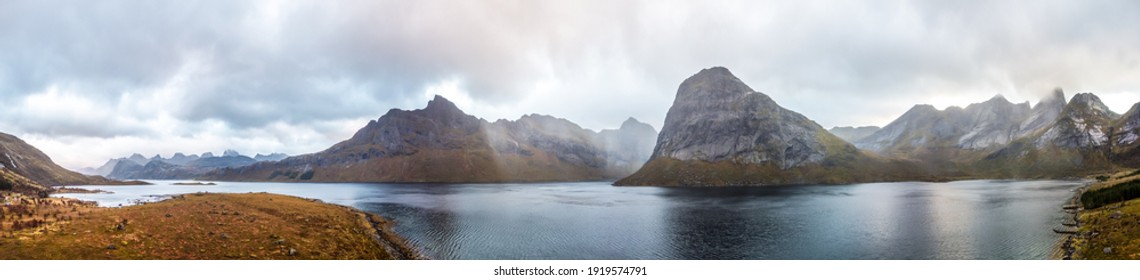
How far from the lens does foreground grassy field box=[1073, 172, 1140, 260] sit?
2824 cm

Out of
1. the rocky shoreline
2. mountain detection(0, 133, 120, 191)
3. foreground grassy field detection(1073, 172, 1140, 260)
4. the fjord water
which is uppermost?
mountain detection(0, 133, 120, 191)

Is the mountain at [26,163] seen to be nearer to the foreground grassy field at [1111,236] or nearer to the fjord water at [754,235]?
the fjord water at [754,235]

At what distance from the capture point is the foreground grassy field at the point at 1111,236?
2824 centimetres

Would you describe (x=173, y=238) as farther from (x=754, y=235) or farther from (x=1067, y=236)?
(x=1067, y=236)

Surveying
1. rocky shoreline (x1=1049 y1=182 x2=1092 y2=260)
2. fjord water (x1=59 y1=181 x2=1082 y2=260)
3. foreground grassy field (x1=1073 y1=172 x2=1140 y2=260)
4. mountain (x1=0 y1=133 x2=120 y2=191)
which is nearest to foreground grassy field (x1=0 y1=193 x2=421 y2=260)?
fjord water (x1=59 y1=181 x2=1082 y2=260)

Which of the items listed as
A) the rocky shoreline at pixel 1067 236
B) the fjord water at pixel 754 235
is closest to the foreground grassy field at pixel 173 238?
the fjord water at pixel 754 235

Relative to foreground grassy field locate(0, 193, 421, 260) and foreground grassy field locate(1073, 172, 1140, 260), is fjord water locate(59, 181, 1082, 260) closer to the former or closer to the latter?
foreground grassy field locate(1073, 172, 1140, 260)

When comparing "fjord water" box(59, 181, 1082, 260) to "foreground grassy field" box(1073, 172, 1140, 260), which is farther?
"fjord water" box(59, 181, 1082, 260)

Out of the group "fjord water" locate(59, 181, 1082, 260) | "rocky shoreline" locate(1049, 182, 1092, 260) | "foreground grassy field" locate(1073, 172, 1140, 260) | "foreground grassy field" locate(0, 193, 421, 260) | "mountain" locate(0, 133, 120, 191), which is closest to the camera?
"foreground grassy field" locate(0, 193, 421, 260)

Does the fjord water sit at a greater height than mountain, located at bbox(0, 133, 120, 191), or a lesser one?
lesser

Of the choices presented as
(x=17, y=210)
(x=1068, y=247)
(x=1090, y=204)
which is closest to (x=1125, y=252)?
(x=1068, y=247)

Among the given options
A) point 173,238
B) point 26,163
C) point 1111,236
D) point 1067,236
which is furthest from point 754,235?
point 26,163

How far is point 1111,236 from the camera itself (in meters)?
33.8
